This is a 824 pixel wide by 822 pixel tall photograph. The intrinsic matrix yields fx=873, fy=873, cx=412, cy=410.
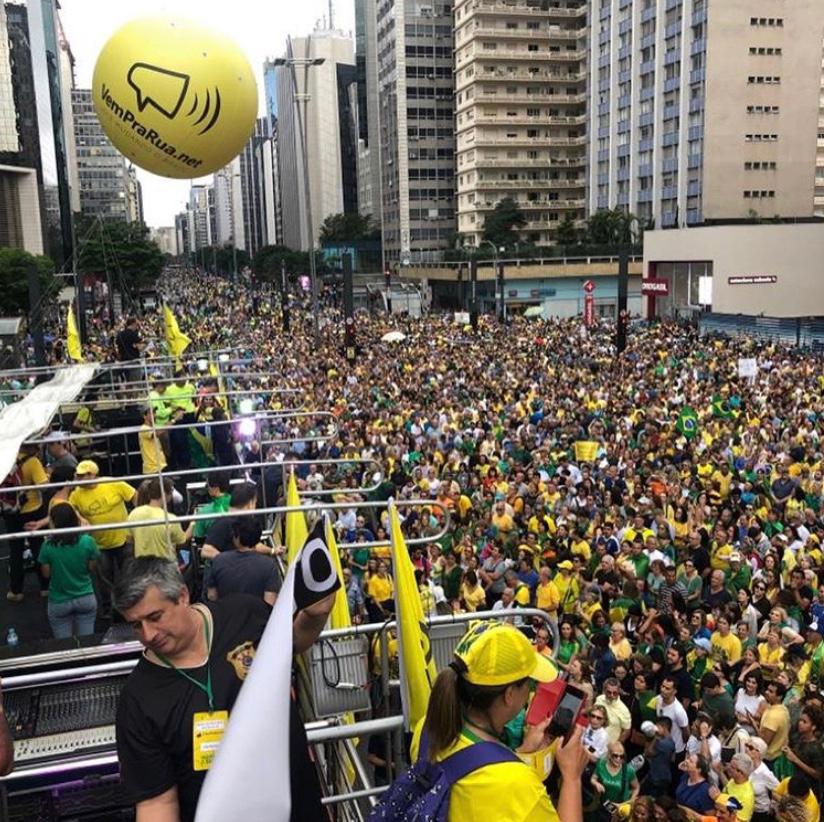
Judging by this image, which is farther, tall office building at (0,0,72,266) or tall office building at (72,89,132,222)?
tall office building at (72,89,132,222)

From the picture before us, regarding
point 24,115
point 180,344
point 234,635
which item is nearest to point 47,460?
point 180,344

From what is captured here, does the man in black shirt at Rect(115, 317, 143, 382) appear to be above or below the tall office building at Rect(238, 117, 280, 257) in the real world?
below

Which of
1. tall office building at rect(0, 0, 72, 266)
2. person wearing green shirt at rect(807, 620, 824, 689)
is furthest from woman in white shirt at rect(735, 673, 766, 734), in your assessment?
tall office building at rect(0, 0, 72, 266)

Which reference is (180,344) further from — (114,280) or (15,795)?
(114,280)

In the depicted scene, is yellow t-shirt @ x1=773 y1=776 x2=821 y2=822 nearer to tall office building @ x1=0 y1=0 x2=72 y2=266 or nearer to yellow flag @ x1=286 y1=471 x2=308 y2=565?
yellow flag @ x1=286 y1=471 x2=308 y2=565

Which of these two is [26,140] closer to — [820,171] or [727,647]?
[820,171]

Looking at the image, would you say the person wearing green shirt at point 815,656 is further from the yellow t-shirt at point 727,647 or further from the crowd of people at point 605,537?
the yellow t-shirt at point 727,647

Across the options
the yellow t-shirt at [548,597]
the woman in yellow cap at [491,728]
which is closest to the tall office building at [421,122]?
the yellow t-shirt at [548,597]
